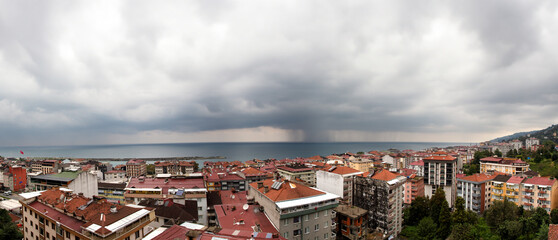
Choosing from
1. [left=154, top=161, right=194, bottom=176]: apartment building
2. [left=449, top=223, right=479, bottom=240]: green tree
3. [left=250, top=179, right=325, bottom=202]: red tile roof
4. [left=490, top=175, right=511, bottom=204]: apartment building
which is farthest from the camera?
[left=154, top=161, right=194, bottom=176]: apartment building

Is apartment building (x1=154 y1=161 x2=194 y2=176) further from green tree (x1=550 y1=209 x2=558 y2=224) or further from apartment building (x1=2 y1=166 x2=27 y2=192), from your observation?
green tree (x1=550 y1=209 x2=558 y2=224)

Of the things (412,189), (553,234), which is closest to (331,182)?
(412,189)

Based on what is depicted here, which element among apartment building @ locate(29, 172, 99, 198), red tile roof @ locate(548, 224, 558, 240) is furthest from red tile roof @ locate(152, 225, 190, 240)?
apartment building @ locate(29, 172, 99, 198)

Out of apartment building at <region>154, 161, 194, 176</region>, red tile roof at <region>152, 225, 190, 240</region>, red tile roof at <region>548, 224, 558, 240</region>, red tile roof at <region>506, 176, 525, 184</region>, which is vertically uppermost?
red tile roof at <region>152, 225, 190, 240</region>

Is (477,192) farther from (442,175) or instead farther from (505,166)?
(505,166)

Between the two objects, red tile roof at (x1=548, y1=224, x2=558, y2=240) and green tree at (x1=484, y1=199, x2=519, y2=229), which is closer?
red tile roof at (x1=548, y1=224, x2=558, y2=240)

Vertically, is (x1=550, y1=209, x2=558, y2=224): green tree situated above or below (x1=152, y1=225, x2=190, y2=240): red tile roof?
below

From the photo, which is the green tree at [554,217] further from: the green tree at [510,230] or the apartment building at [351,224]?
the apartment building at [351,224]
